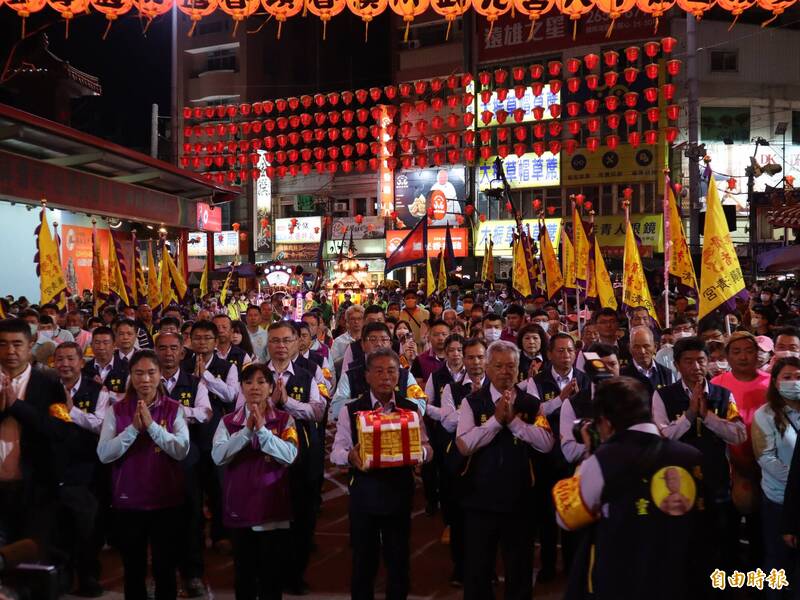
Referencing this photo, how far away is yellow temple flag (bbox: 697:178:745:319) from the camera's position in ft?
26.6

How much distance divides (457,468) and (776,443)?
6.12 ft

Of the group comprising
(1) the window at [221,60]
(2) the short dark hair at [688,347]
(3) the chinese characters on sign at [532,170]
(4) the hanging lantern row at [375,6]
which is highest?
(1) the window at [221,60]

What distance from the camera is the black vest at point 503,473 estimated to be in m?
4.71

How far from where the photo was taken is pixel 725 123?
118ft

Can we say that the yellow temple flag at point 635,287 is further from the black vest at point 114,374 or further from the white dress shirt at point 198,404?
the black vest at point 114,374

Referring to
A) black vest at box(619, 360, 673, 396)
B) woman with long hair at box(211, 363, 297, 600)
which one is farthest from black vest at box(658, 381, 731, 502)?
woman with long hair at box(211, 363, 297, 600)

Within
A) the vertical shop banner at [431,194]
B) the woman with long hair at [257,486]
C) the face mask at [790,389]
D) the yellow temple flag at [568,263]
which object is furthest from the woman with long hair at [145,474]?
the vertical shop banner at [431,194]

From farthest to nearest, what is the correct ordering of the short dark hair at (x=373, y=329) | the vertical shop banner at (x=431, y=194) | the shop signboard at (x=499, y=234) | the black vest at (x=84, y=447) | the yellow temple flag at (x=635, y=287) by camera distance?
the vertical shop banner at (x=431, y=194) → the shop signboard at (x=499, y=234) → the yellow temple flag at (x=635, y=287) → the short dark hair at (x=373, y=329) → the black vest at (x=84, y=447)

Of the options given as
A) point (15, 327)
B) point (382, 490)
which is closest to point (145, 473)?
point (15, 327)

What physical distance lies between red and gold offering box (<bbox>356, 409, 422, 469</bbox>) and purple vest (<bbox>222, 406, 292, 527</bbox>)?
564mm

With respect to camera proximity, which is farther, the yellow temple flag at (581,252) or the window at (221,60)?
the window at (221,60)

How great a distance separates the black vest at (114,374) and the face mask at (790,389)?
187 inches

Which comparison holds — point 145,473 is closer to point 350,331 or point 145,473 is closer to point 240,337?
point 240,337

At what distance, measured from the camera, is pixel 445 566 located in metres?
6.51
